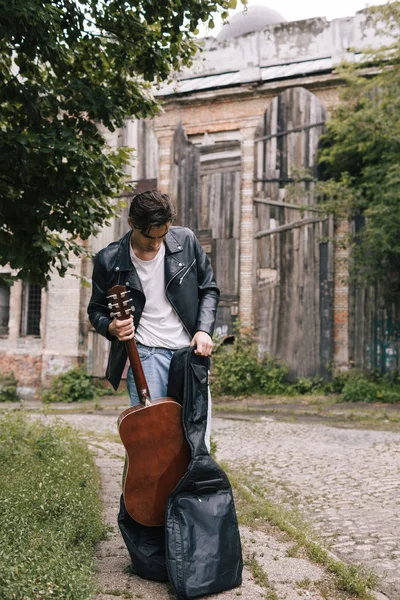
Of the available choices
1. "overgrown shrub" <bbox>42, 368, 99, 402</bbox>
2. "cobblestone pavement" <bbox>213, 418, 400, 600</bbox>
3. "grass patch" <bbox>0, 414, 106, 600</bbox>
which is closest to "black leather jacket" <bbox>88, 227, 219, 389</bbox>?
"grass patch" <bbox>0, 414, 106, 600</bbox>

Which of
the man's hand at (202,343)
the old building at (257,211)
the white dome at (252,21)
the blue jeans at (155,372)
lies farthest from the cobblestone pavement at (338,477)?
the white dome at (252,21)

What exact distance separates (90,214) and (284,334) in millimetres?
10308

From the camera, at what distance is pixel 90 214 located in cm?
582

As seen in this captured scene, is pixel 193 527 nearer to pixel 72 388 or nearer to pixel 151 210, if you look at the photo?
pixel 151 210

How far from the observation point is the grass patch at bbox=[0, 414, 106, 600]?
2.91 m

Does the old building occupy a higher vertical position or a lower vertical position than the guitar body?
higher

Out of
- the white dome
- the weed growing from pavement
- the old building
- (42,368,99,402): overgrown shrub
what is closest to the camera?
the weed growing from pavement

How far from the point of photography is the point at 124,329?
11.8ft

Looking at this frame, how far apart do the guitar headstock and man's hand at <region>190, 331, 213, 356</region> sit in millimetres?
421

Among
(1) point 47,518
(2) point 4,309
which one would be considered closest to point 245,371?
(2) point 4,309

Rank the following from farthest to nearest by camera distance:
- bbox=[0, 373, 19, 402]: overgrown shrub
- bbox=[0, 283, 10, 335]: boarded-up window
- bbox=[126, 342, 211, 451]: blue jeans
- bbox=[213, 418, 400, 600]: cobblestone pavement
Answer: bbox=[0, 283, 10, 335]: boarded-up window, bbox=[0, 373, 19, 402]: overgrown shrub, bbox=[213, 418, 400, 600]: cobblestone pavement, bbox=[126, 342, 211, 451]: blue jeans

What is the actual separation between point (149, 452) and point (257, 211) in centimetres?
1297

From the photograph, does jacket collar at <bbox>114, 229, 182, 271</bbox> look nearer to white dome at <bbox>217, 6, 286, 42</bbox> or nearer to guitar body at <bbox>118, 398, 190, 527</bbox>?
guitar body at <bbox>118, 398, 190, 527</bbox>

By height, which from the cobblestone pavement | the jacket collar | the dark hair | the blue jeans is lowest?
the cobblestone pavement
